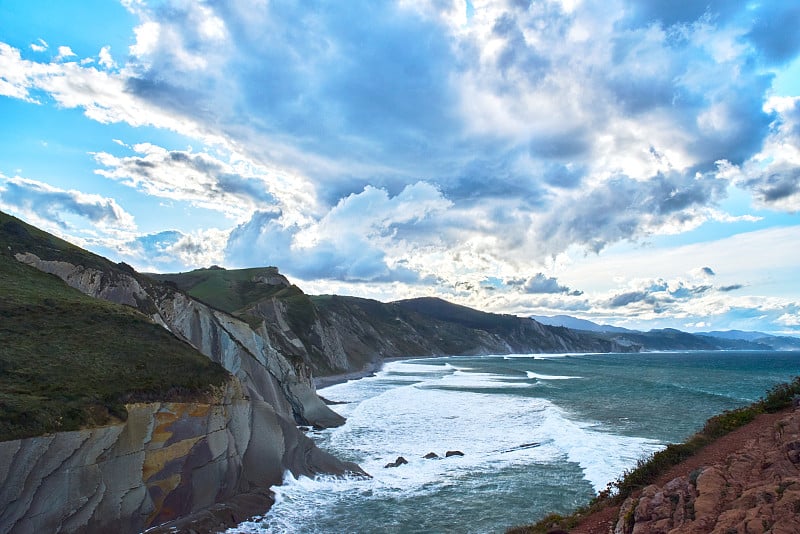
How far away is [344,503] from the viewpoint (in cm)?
2100

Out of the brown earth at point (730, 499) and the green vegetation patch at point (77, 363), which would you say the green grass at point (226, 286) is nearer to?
the green vegetation patch at point (77, 363)

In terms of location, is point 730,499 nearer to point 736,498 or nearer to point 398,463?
point 736,498

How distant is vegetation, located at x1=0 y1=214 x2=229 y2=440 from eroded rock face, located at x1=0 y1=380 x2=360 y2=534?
2.04 ft

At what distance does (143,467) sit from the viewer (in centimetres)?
1644

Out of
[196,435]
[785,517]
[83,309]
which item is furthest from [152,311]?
[785,517]

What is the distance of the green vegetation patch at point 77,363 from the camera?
50.2 ft

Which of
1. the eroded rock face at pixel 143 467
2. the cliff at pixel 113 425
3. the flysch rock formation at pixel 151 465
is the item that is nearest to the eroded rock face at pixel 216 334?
the cliff at pixel 113 425

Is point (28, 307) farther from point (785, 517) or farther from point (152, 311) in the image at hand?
point (785, 517)

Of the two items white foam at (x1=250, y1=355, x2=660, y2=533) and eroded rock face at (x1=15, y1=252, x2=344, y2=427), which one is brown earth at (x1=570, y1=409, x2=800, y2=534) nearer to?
white foam at (x1=250, y1=355, x2=660, y2=533)

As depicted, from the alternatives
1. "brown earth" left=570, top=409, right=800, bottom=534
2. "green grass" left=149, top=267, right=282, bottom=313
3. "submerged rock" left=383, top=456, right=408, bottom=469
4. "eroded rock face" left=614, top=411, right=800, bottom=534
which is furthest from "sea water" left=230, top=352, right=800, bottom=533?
"green grass" left=149, top=267, right=282, bottom=313

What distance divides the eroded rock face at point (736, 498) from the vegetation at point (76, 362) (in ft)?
53.3

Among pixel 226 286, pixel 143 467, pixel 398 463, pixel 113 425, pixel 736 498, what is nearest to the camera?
pixel 736 498

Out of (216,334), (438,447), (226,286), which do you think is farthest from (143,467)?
(226,286)

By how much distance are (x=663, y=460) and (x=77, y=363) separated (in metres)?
21.7
